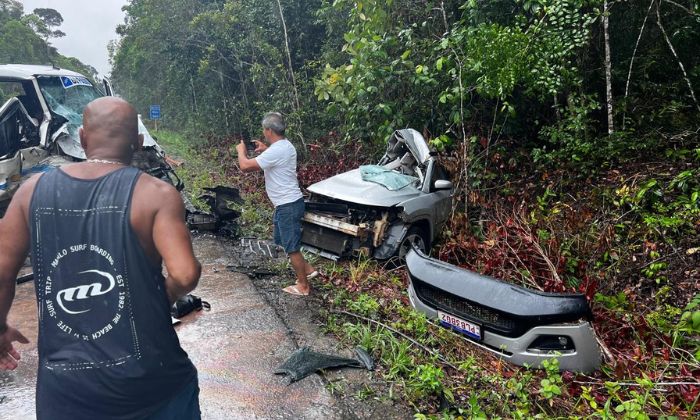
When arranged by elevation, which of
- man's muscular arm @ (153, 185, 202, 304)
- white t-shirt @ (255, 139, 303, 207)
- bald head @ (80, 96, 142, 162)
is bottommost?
white t-shirt @ (255, 139, 303, 207)

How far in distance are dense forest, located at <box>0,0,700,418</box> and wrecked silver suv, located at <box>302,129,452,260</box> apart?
12.0 inches

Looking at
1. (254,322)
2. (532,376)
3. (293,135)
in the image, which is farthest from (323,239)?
(293,135)

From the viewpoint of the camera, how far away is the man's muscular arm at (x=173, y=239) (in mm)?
1496

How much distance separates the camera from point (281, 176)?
4.55 metres

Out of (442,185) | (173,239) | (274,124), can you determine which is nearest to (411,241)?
(442,185)

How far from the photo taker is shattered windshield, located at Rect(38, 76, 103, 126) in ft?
23.6

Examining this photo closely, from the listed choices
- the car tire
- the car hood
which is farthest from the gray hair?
the car tire

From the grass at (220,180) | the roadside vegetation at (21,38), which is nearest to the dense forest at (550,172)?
the grass at (220,180)

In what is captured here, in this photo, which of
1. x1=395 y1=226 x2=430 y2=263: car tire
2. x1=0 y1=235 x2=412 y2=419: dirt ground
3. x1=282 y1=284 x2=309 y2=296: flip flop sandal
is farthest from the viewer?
x1=395 y1=226 x2=430 y2=263: car tire

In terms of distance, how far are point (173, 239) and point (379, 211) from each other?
155 inches

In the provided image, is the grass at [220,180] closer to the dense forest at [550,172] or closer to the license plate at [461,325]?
the dense forest at [550,172]

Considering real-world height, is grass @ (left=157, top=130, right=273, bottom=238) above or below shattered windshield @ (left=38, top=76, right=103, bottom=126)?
below

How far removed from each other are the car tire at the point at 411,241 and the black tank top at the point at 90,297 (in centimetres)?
398

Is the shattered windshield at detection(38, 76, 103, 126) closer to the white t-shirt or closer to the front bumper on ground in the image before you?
the white t-shirt
